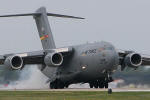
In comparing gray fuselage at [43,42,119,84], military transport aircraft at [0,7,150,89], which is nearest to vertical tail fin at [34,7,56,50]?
military transport aircraft at [0,7,150,89]

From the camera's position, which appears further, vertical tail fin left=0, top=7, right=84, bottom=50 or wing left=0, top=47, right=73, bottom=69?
vertical tail fin left=0, top=7, right=84, bottom=50

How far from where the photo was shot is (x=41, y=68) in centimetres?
4694

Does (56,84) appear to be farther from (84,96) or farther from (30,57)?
(84,96)

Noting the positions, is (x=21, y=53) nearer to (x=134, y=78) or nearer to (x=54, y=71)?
(x=54, y=71)

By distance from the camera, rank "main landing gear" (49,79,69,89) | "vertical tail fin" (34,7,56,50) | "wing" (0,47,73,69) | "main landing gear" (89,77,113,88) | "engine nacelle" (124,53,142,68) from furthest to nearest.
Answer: "vertical tail fin" (34,7,56,50)
"main landing gear" (49,79,69,89)
"main landing gear" (89,77,113,88)
"engine nacelle" (124,53,142,68)
"wing" (0,47,73,69)

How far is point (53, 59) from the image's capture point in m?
42.8

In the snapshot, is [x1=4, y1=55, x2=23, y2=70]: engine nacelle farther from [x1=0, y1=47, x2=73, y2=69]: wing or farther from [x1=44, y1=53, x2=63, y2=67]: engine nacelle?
[x1=44, y1=53, x2=63, y2=67]: engine nacelle

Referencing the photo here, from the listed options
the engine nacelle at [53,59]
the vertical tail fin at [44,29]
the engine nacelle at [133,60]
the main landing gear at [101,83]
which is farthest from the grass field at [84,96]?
the vertical tail fin at [44,29]

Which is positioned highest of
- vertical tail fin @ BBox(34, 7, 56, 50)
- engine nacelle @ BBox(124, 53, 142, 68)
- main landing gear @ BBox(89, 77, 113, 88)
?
vertical tail fin @ BBox(34, 7, 56, 50)

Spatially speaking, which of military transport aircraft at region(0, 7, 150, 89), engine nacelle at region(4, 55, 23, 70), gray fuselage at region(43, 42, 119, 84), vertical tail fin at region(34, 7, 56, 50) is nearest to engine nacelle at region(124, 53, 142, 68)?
military transport aircraft at region(0, 7, 150, 89)

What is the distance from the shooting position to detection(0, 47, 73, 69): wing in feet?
139

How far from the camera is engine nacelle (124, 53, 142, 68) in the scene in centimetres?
4353

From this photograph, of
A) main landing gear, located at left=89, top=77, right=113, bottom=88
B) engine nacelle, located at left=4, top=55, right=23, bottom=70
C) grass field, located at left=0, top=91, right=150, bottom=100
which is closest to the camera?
grass field, located at left=0, top=91, right=150, bottom=100

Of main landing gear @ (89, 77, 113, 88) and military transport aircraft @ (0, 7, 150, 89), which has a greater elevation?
military transport aircraft @ (0, 7, 150, 89)
